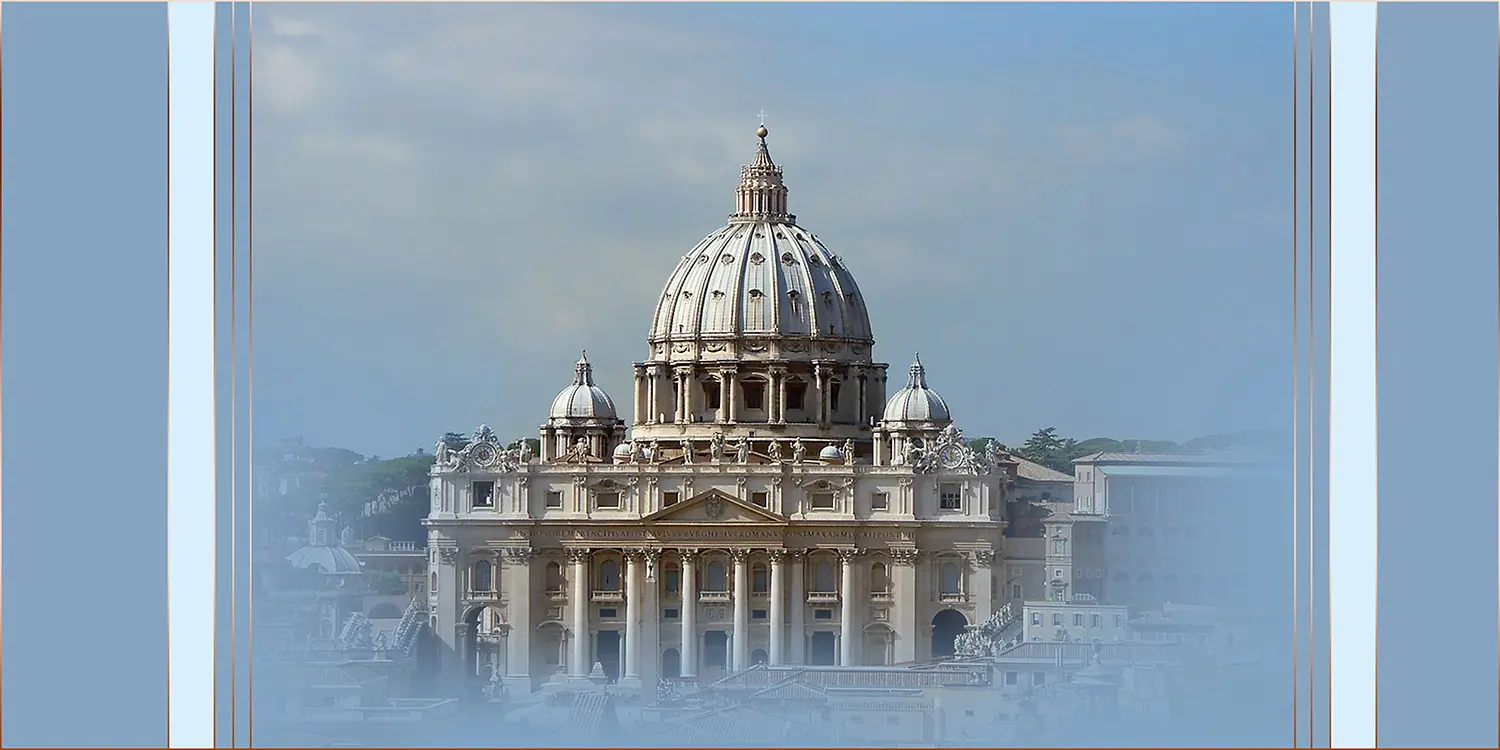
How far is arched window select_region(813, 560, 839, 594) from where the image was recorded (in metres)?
30.7

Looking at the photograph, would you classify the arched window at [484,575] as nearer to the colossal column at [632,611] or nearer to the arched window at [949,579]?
the colossal column at [632,611]

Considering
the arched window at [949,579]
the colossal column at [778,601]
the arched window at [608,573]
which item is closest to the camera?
the colossal column at [778,601]

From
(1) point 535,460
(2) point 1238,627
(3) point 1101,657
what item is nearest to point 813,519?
(1) point 535,460

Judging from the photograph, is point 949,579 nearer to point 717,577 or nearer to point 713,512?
point 717,577

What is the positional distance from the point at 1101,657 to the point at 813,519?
11.0 metres

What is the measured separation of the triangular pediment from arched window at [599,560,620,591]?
787mm

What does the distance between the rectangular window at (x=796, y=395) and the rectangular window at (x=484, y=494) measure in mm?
6555

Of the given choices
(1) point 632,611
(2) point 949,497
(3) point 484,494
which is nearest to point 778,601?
(1) point 632,611

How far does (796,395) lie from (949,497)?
5.46 metres

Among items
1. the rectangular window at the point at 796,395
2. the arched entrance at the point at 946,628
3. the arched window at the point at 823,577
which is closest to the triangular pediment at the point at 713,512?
the arched window at the point at 823,577

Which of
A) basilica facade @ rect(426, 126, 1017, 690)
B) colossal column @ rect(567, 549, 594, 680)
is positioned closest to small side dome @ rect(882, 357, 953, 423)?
basilica facade @ rect(426, 126, 1017, 690)

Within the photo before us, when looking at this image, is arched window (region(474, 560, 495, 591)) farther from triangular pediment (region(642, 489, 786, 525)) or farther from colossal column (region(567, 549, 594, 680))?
triangular pediment (region(642, 489, 786, 525))

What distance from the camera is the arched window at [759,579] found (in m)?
30.6

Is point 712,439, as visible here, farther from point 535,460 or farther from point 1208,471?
point 1208,471
